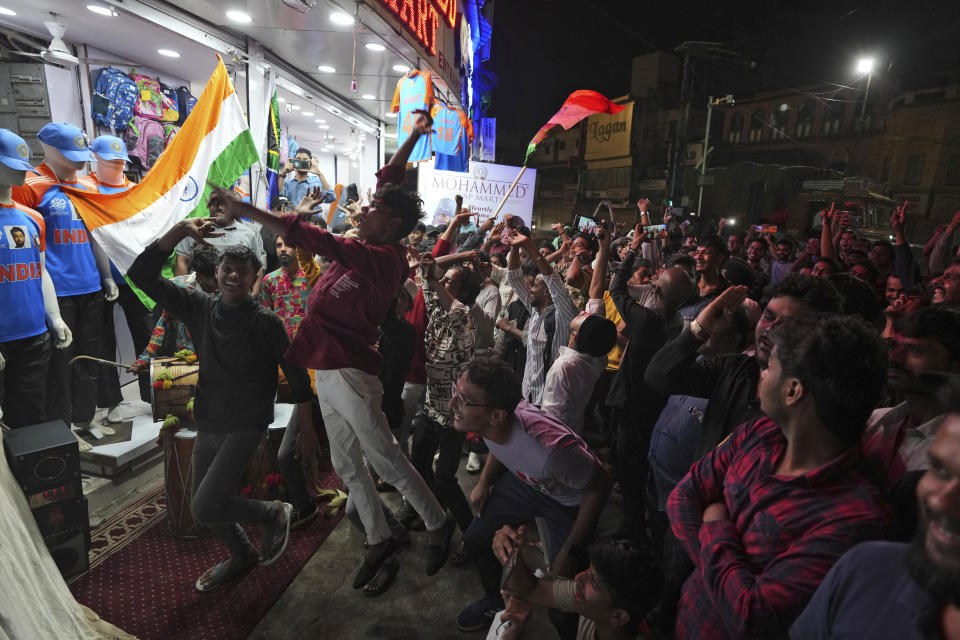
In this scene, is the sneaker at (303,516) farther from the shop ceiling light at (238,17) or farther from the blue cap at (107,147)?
the shop ceiling light at (238,17)

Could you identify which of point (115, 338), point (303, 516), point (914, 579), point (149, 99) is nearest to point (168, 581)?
point (303, 516)

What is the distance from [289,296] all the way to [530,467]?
9.92 feet

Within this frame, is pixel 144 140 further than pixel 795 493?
Yes

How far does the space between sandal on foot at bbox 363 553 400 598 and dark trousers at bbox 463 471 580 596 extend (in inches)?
26.6

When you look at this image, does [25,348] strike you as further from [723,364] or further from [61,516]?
[723,364]

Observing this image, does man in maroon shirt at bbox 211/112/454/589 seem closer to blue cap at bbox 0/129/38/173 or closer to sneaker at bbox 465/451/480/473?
sneaker at bbox 465/451/480/473

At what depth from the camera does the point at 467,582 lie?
11.2ft

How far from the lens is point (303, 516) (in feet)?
12.8

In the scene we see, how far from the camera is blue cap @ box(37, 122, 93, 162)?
444cm

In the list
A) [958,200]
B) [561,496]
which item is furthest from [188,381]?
[958,200]

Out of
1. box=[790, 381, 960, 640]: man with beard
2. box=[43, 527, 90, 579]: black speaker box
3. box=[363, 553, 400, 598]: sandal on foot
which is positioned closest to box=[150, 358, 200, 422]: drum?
box=[43, 527, 90, 579]: black speaker box

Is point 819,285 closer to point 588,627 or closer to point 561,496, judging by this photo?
point 561,496

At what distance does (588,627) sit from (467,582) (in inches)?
59.4

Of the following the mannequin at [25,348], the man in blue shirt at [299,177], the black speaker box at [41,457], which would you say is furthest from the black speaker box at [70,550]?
the man in blue shirt at [299,177]
